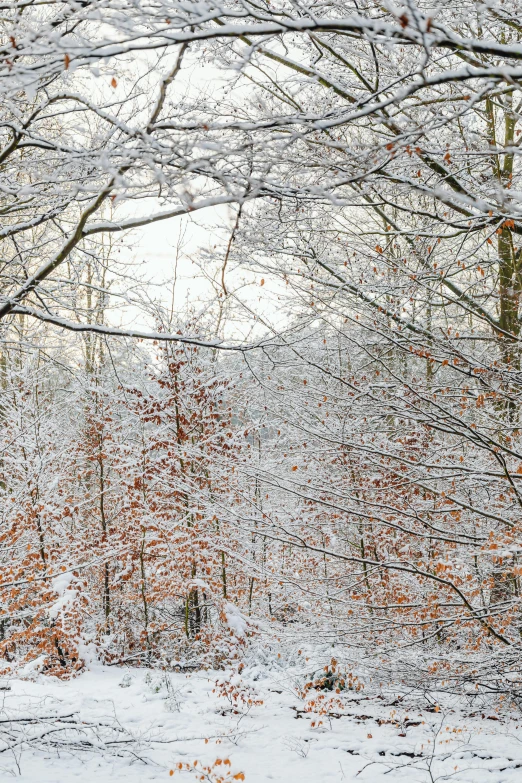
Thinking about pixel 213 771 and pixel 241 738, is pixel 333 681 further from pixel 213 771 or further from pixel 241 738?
pixel 213 771

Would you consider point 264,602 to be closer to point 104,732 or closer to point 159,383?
point 159,383

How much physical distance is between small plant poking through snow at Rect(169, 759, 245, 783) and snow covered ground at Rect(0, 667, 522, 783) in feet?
0.06

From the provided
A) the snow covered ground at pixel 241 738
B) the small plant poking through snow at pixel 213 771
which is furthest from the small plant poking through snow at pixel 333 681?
the small plant poking through snow at pixel 213 771

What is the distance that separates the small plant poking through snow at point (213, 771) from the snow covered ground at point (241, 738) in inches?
0.7

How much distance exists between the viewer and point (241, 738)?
5.93 metres

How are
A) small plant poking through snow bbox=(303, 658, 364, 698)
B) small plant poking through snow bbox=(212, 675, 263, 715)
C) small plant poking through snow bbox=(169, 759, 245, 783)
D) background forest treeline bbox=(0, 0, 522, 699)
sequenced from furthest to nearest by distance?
small plant poking through snow bbox=(303, 658, 364, 698) < small plant poking through snow bbox=(212, 675, 263, 715) < small plant poking through snow bbox=(169, 759, 245, 783) < background forest treeline bbox=(0, 0, 522, 699)

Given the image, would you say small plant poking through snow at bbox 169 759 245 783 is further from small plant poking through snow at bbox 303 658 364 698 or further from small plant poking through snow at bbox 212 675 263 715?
small plant poking through snow at bbox 303 658 364 698

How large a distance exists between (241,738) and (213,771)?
1.07 meters

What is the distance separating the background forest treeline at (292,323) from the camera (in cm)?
261

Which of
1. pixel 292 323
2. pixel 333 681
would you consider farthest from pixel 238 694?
pixel 292 323

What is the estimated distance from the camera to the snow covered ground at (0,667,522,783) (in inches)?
184

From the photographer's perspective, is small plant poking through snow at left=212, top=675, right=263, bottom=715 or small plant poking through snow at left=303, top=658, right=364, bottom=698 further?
small plant poking through snow at left=303, top=658, right=364, bottom=698

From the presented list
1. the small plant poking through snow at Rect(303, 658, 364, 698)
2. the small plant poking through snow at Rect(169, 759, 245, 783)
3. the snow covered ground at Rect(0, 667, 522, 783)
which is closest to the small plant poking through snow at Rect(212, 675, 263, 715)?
the snow covered ground at Rect(0, 667, 522, 783)

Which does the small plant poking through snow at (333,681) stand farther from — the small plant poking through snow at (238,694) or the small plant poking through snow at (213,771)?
the small plant poking through snow at (213,771)
